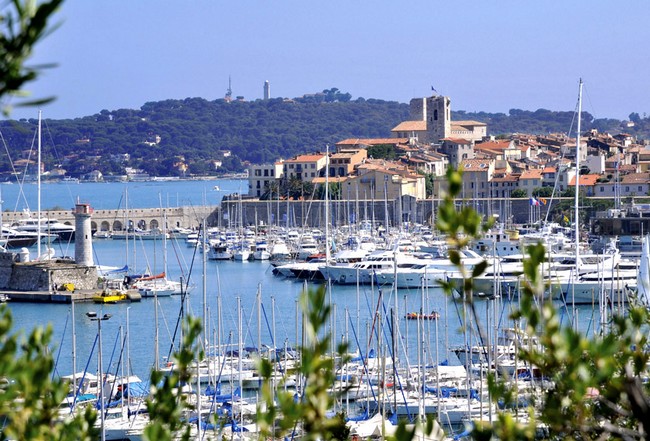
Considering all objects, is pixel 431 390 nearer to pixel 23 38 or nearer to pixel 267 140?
pixel 23 38

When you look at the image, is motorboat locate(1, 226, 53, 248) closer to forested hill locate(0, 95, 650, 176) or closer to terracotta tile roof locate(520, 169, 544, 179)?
terracotta tile roof locate(520, 169, 544, 179)

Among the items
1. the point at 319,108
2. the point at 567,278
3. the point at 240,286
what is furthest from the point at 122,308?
the point at 319,108

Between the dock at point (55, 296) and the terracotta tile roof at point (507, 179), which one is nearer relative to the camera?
the dock at point (55, 296)

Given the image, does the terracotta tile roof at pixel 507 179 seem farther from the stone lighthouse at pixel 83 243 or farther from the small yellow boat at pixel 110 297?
the small yellow boat at pixel 110 297

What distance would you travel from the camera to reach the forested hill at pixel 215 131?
139750mm

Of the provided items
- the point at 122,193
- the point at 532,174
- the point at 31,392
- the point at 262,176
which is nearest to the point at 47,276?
the point at 31,392

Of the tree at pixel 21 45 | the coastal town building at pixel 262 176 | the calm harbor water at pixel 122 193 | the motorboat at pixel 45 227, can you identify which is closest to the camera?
the tree at pixel 21 45

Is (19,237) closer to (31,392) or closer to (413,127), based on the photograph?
(413,127)

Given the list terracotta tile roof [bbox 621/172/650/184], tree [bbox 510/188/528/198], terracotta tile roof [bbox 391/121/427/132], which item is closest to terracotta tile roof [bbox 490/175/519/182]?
tree [bbox 510/188/528/198]

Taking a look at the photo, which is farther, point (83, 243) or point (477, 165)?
point (477, 165)

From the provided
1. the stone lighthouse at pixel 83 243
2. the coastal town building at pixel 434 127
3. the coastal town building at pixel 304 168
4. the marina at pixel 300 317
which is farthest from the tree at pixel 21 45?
the coastal town building at pixel 434 127

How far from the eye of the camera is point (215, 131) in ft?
519

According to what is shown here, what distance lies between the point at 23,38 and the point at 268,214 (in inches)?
1928

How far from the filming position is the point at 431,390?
15.2 meters
